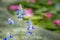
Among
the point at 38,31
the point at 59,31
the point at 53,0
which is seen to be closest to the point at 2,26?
the point at 38,31

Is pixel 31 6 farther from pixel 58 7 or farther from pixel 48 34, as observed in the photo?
pixel 48 34

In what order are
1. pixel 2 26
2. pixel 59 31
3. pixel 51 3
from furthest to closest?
1. pixel 51 3
2. pixel 59 31
3. pixel 2 26

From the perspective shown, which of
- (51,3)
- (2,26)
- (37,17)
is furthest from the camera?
(51,3)

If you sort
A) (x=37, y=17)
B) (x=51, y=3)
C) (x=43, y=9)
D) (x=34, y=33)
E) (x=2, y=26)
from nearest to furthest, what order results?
(x=34, y=33), (x=2, y=26), (x=37, y=17), (x=43, y=9), (x=51, y=3)

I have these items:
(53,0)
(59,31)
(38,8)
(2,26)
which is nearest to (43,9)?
(38,8)

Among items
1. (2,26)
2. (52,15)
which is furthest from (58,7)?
(2,26)

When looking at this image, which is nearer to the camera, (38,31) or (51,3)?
(38,31)

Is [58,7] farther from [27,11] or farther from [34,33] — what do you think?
[34,33]

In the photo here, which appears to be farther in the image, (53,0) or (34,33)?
(53,0)

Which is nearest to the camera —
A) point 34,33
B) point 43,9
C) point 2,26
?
point 34,33
